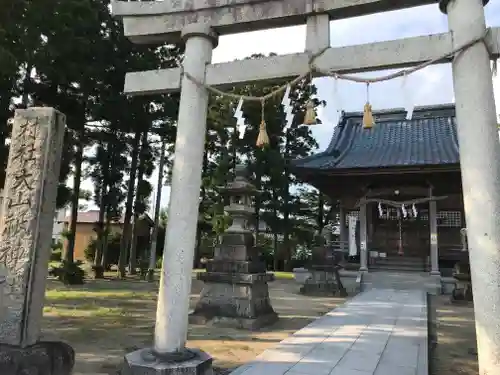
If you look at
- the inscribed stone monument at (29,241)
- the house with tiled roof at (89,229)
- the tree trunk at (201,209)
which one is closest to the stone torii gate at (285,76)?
the inscribed stone monument at (29,241)

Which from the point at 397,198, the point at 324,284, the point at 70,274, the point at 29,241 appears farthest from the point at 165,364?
the point at 397,198

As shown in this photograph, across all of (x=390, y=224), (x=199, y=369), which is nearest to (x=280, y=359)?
(x=199, y=369)

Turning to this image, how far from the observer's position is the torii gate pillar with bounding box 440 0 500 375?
330 cm

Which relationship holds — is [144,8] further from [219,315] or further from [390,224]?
[390,224]

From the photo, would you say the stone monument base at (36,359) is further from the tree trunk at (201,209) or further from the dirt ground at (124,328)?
the tree trunk at (201,209)

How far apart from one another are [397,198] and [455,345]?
10003 mm

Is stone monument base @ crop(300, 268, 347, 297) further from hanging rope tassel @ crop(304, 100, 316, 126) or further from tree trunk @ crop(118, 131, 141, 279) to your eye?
hanging rope tassel @ crop(304, 100, 316, 126)

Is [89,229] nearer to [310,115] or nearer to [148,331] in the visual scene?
[148,331]

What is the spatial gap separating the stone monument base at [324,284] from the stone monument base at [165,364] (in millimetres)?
9259

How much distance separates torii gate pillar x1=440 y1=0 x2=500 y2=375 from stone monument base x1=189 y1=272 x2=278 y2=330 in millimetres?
4577

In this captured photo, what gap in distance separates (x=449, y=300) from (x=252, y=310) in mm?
7505

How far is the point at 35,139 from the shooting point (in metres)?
3.91

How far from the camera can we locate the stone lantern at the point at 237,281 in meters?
7.54

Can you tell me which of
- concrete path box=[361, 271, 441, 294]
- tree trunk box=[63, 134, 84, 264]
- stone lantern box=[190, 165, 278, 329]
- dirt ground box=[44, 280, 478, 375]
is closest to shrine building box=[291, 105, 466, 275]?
concrete path box=[361, 271, 441, 294]
